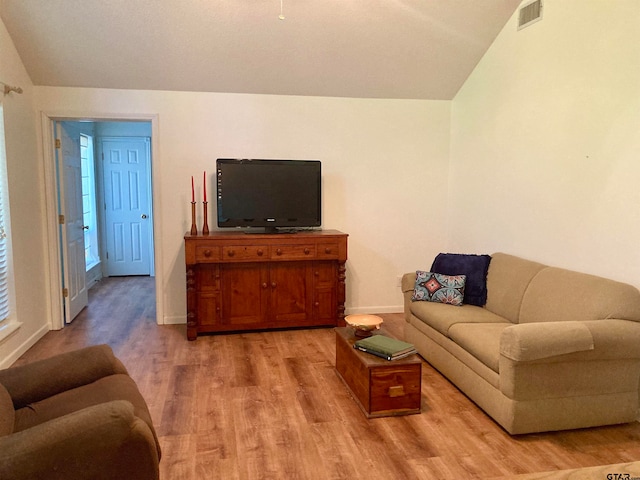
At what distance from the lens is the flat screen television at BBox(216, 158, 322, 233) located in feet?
14.6

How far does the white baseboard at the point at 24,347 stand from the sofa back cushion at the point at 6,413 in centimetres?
185

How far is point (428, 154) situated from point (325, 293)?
1837 millimetres

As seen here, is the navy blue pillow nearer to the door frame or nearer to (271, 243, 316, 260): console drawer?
(271, 243, 316, 260): console drawer

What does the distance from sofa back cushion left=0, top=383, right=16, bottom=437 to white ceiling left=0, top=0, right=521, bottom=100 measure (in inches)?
115

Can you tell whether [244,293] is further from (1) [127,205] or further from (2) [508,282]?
(1) [127,205]

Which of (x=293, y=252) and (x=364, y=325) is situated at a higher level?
(x=293, y=252)

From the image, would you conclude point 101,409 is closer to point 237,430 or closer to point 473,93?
point 237,430

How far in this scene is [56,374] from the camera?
2.13m

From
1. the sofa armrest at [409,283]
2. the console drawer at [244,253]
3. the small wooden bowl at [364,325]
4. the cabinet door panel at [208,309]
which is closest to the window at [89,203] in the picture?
the cabinet door panel at [208,309]

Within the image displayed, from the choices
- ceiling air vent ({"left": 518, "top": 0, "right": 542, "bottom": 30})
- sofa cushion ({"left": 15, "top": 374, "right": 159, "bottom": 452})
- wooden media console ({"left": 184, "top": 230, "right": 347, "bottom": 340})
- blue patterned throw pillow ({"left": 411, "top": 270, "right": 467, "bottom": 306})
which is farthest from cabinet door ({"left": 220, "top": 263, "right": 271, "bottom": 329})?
ceiling air vent ({"left": 518, "top": 0, "right": 542, "bottom": 30})

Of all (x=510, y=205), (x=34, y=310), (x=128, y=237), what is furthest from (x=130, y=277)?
(x=510, y=205)

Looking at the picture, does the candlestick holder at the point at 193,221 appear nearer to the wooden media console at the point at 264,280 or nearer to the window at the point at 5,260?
the wooden media console at the point at 264,280

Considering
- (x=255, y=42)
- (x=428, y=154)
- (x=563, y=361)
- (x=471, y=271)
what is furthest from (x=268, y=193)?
(x=563, y=361)

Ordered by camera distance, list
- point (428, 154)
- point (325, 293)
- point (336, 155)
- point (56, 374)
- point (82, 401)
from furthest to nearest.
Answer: point (428, 154)
point (336, 155)
point (325, 293)
point (56, 374)
point (82, 401)
